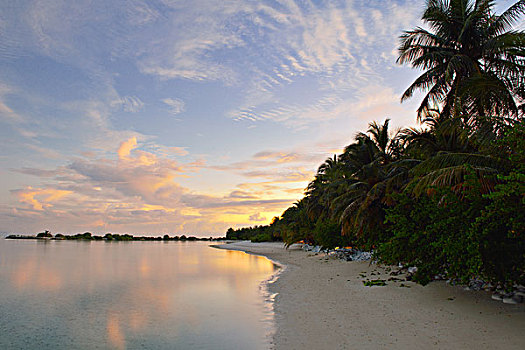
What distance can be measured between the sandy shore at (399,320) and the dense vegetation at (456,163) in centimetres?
91

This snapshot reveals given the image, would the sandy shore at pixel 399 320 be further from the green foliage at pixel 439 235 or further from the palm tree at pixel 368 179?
the palm tree at pixel 368 179

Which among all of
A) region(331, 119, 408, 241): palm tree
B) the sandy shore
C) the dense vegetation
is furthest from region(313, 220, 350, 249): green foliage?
the sandy shore

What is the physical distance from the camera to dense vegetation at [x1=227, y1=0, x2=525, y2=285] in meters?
8.79

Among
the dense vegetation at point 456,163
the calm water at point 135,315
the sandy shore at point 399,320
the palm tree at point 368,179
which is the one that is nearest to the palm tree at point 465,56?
the dense vegetation at point 456,163

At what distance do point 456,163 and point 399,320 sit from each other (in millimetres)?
5798

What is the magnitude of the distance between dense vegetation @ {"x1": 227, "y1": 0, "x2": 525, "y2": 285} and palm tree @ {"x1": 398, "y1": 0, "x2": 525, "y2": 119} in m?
0.05

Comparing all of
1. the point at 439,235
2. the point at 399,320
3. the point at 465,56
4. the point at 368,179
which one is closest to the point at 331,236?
the point at 368,179

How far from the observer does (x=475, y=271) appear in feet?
28.8

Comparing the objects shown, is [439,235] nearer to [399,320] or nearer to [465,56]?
[399,320]

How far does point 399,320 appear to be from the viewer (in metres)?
9.66

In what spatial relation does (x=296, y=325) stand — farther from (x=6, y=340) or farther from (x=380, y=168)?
(x=380, y=168)

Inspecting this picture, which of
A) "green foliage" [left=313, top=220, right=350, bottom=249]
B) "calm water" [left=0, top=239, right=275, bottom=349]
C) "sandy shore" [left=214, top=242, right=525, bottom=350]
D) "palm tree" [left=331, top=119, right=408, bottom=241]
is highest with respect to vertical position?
"palm tree" [left=331, top=119, right=408, bottom=241]

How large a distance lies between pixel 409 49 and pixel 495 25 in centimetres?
379

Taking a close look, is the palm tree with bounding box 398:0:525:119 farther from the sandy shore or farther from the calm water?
the calm water
